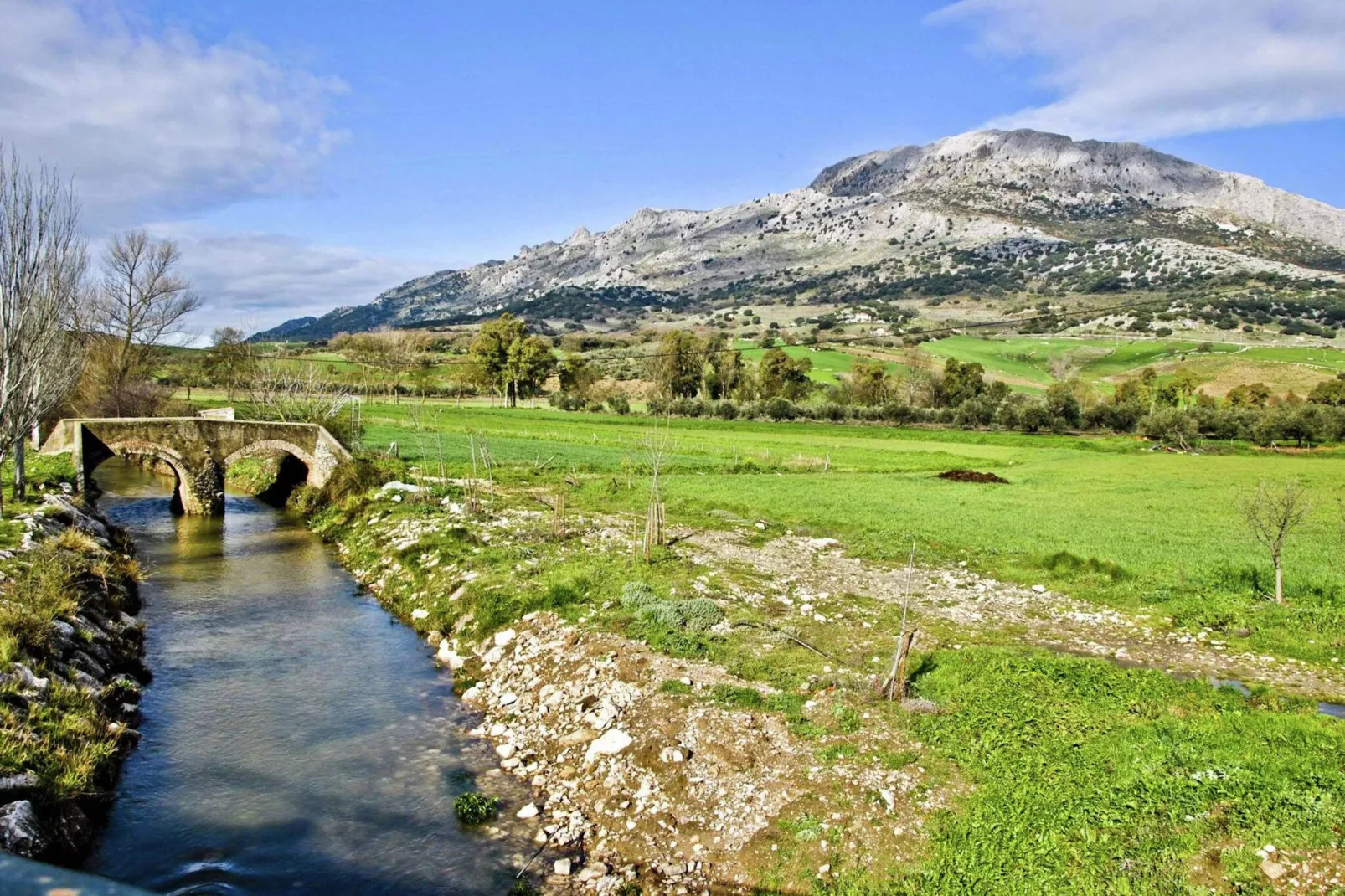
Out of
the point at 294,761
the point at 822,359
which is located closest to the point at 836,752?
the point at 294,761

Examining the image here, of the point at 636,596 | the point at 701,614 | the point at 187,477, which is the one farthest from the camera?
the point at 187,477

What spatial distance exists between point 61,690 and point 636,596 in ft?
40.3

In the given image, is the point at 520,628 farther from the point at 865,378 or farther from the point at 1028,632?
the point at 865,378

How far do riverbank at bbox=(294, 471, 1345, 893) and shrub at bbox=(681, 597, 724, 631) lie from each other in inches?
3.4

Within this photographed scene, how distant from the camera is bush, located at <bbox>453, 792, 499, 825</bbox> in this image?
12773mm

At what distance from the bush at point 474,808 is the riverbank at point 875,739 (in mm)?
371

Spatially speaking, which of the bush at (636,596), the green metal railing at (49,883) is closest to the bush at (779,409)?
the bush at (636,596)

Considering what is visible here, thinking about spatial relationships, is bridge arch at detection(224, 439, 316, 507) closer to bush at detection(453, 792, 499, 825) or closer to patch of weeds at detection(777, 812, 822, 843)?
bush at detection(453, 792, 499, 825)

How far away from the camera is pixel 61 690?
14.6 m

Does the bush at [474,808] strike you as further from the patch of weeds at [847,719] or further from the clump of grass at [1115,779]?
the clump of grass at [1115,779]

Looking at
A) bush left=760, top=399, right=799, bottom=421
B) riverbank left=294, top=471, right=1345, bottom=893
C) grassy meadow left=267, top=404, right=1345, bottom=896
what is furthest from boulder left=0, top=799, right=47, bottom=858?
bush left=760, top=399, right=799, bottom=421

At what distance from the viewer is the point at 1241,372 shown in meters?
116

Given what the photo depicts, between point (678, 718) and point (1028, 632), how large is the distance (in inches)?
417

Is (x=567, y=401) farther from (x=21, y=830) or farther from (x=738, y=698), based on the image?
(x=21, y=830)
